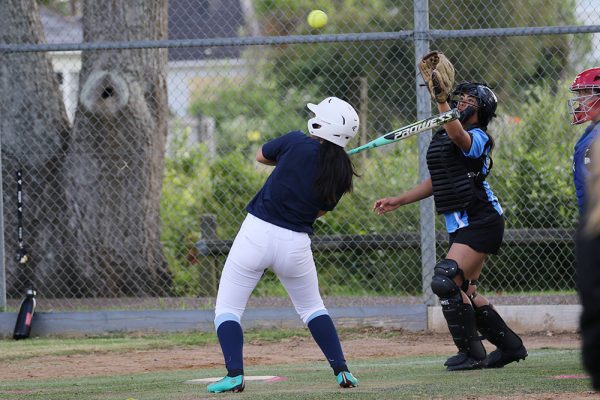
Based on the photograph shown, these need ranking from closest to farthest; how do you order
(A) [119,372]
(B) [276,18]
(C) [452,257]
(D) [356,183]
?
(C) [452,257]
(A) [119,372]
(D) [356,183]
(B) [276,18]

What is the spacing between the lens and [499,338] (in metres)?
6.64

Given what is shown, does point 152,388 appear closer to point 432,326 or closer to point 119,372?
point 119,372

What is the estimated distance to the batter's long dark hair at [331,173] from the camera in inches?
218

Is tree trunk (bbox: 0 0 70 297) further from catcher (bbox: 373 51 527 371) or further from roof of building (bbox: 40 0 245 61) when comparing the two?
roof of building (bbox: 40 0 245 61)

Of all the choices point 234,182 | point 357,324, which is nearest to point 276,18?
point 234,182

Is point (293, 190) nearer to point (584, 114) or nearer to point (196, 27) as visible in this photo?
point (584, 114)

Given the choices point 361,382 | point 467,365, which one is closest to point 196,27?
point 467,365

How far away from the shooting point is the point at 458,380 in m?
5.88

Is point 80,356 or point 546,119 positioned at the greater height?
point 546,119

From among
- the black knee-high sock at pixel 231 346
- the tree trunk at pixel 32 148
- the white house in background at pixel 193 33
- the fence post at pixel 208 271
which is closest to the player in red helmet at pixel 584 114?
the black knee-high sock at pixel 231 346

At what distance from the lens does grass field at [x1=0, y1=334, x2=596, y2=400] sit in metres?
5.30

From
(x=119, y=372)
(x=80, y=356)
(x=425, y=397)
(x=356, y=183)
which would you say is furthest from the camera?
(x=356, y=183)

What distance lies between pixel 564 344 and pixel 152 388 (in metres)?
3.77

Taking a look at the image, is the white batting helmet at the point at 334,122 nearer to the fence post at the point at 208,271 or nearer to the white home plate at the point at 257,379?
the white home plate at the point at 257,379
